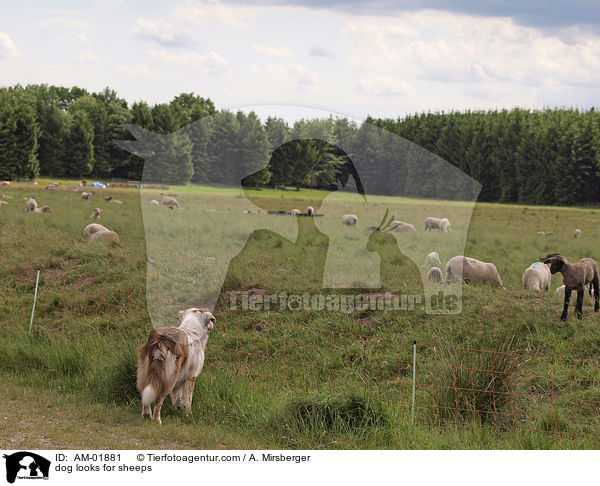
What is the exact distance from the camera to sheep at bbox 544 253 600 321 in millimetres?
9094

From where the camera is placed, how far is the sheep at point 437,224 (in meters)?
22.5

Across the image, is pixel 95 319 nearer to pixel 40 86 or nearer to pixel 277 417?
pixel 277 417

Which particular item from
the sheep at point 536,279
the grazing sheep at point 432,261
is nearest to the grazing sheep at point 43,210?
the grazing sheep at point 432,261

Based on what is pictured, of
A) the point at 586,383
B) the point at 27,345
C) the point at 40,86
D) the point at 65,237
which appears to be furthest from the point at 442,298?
the point at 40,86

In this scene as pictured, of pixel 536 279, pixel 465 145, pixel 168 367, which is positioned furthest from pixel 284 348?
pixel 465 145

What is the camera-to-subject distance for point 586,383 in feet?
26.2

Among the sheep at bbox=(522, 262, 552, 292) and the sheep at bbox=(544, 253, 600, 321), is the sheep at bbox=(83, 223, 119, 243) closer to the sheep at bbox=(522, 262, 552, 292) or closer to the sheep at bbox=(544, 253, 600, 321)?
the sheep at bbox=(522, 262, 552, 292)

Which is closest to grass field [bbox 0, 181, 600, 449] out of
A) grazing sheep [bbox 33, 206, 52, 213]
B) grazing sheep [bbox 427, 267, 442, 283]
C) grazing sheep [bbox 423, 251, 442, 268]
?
grazing sheep [bbox 427, 267, 442, 283]

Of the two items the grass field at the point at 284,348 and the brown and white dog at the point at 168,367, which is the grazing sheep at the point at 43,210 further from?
the brown and white dog at the point at 168,367

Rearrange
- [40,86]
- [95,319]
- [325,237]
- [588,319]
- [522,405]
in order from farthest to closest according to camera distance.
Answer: [40,86] → [325,237] → [95,319] → [588,319] → [522,405]

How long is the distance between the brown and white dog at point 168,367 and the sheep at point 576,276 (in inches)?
228

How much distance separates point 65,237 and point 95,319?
26.4ft

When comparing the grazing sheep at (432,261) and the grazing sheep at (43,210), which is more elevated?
the grazing sheep at (43,210)
